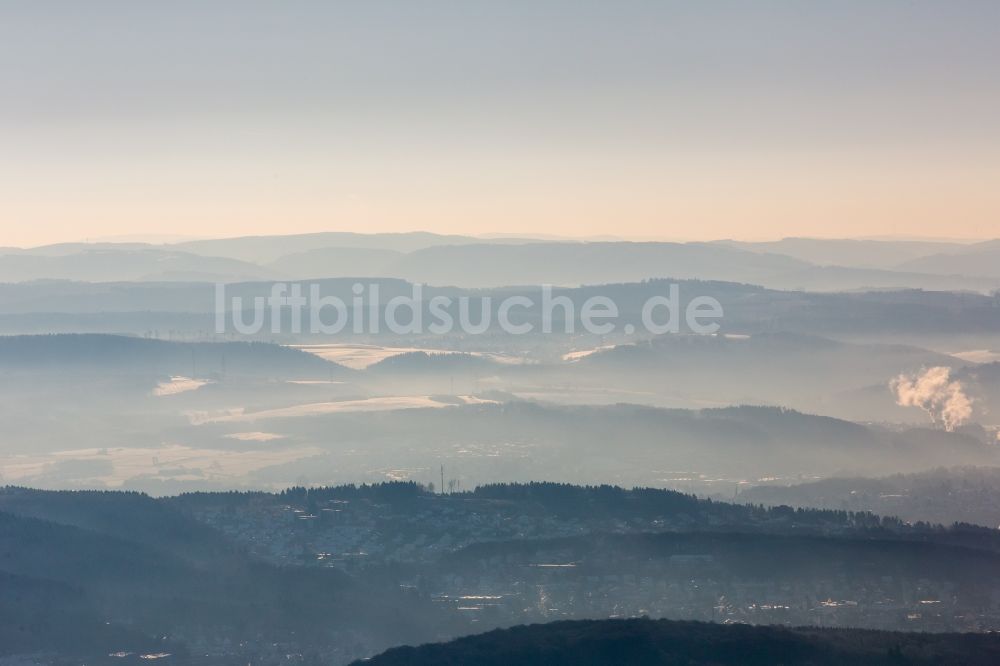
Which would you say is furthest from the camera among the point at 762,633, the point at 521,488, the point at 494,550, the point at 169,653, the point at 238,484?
the point at 238,484

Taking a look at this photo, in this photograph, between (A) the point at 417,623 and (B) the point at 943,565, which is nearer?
(A) the point at 417,623

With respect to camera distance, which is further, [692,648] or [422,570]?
[422,570]

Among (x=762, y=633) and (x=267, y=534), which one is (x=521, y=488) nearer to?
(x=267, y=534)

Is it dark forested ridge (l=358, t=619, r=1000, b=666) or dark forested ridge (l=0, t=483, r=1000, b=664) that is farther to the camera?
dark forested ridge (l=0, t=483, r=1000, b=664)

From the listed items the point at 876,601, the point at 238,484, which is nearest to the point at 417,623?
the point at 876,601

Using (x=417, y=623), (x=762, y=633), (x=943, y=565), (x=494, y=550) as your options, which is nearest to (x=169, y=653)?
(x=417, y=623)

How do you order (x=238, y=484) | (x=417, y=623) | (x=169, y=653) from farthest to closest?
1. (x=238, y=484)
2. (x=417, y=623)
3. (x=169, y=653)

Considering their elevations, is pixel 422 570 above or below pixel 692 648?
below
